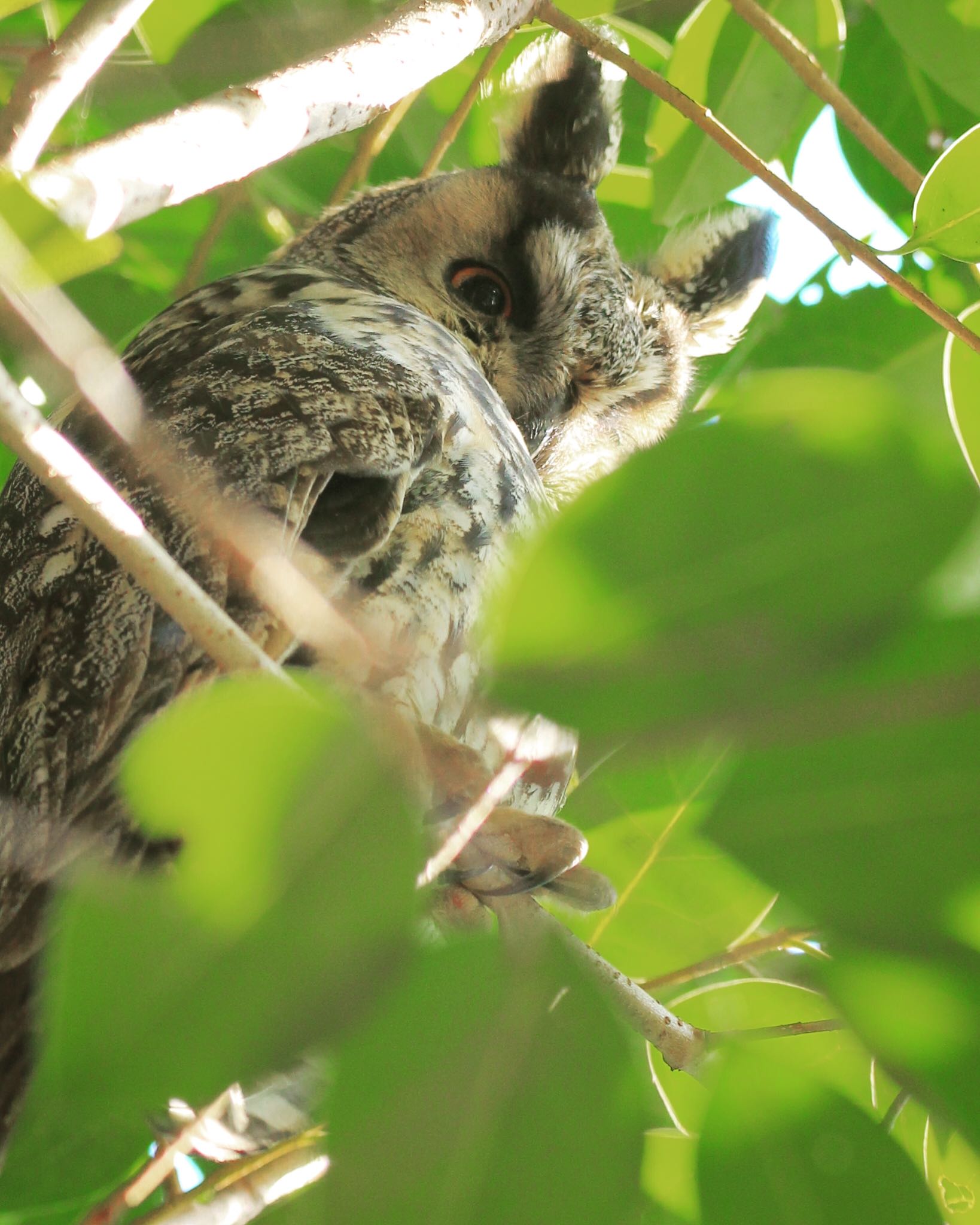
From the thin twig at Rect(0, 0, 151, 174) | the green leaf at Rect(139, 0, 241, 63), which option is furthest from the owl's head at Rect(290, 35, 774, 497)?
the thin twig at Rect(0, 0, 151, 174)

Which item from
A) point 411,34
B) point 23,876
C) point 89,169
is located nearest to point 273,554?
point 89,169

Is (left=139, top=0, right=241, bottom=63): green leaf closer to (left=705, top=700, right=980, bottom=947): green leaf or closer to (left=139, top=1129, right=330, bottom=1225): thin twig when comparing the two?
(left=139, top=1129, right=330, bottom=1225): thin twig

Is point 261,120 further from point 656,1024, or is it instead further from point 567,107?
point 567,107

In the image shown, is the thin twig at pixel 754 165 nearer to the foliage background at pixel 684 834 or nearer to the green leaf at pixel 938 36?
the green leaf at pixel 938 36

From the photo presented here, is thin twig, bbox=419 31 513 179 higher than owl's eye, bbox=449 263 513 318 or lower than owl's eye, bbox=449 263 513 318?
higher

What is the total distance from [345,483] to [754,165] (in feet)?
1.81

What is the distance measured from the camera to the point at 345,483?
1.05 metres

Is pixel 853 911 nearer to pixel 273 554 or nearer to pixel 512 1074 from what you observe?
pixel 512 1074

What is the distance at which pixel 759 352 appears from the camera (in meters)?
2.04

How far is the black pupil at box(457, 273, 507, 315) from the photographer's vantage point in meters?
1.67

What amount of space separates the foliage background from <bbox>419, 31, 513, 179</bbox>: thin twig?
135 cm

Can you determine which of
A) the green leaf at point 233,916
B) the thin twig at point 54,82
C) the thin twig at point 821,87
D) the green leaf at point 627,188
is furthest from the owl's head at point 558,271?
the green leaf at point 233,916

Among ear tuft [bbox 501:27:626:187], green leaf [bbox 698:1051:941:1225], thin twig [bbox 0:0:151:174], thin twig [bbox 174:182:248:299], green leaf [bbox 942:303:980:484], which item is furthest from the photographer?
ear tuft [bbox 501:27:626:187]

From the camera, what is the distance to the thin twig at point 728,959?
3.51 ft
